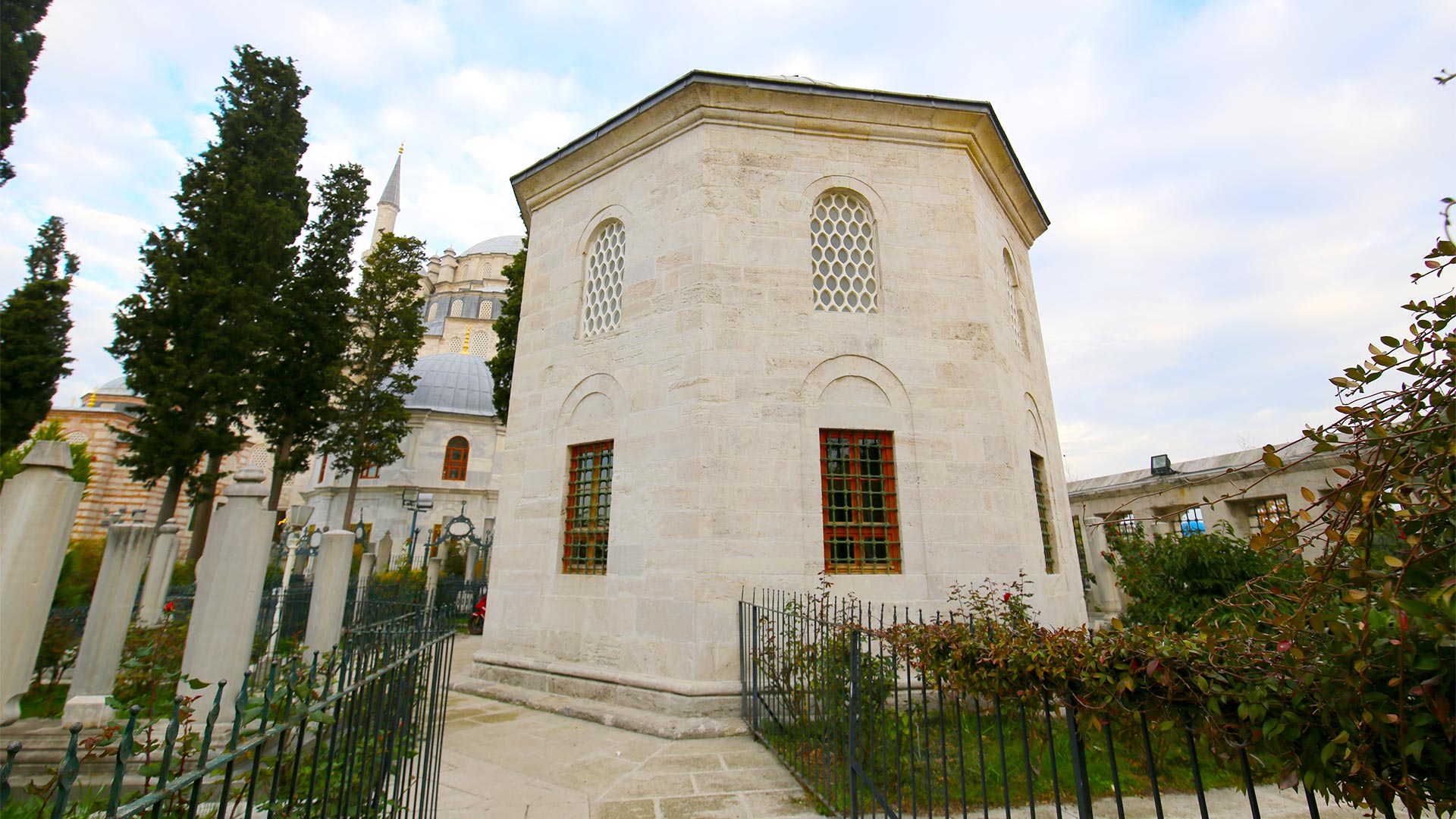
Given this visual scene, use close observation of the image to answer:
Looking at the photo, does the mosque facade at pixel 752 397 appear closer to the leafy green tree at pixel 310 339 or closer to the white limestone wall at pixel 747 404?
the white limestone wall at pixel 747 404

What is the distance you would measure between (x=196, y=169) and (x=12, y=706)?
1663cm

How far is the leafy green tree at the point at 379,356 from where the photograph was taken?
20359 millimetres

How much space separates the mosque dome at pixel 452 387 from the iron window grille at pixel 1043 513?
82.9 feet

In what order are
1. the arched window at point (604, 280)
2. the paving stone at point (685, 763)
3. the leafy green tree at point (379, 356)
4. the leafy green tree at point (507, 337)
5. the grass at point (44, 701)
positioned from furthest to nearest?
the leafy green tree at point (379, 356) → the leafy green tree at point (507, 337) → the arched window at point (604, 280) → the grass at point (44, 701) → the paving stone at point (685, 763)

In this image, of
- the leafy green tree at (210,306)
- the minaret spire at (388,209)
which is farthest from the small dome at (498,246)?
the leafy green tree at (210,306)

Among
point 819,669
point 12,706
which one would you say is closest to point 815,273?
point 819,669

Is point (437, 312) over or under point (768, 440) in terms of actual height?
over

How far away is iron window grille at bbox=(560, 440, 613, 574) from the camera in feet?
25.1

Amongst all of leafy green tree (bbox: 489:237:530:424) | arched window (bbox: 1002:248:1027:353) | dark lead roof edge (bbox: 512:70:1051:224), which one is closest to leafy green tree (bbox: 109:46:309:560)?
leafy green tree (bbox: 489:237:530:424)

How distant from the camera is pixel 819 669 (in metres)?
4.77

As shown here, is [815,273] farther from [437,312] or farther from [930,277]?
[437,312]

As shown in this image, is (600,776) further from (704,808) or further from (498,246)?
(498,246)

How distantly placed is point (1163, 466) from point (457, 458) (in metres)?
26.5

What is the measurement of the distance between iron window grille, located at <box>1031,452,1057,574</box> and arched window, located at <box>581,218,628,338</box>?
5.92 m
